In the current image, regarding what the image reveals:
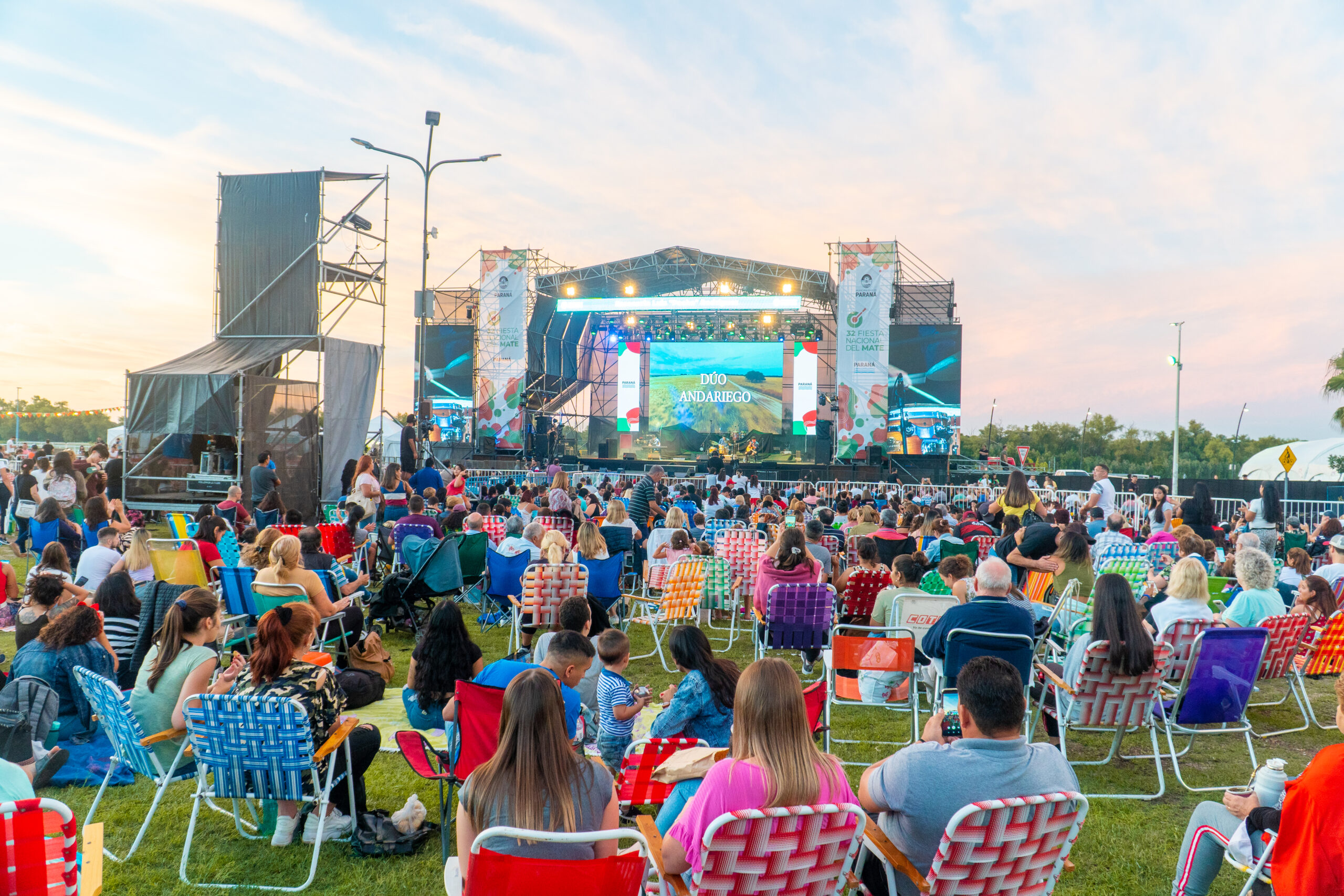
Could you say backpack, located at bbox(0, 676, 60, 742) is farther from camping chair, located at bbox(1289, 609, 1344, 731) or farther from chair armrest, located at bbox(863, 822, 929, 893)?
camping chair, located at bbox(1289, 609, 1344, 731)

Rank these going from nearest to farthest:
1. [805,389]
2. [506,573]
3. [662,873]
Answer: [662,873]
[506,573]
[805,389]

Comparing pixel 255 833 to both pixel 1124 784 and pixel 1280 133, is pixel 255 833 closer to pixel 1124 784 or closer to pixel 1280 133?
pixel 1124 784

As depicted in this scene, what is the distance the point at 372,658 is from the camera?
647cm

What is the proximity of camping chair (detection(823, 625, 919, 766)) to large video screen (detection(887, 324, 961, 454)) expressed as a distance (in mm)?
21940

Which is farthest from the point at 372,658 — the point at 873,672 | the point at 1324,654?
the point at 1324,654

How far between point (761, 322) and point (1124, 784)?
85.0 ft

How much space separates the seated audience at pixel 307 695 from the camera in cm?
339

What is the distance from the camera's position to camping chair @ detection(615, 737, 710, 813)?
302 centimetres

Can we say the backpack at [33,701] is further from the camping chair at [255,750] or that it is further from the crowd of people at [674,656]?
the camping chair at [255,750]

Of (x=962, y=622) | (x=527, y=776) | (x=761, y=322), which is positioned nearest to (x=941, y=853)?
(x=527, y=776)

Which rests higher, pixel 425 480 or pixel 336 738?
pixel 425 480

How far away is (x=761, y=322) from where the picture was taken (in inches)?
1162

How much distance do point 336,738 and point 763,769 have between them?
2082 mm

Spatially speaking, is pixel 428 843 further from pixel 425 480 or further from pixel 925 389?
pixel 925 389
